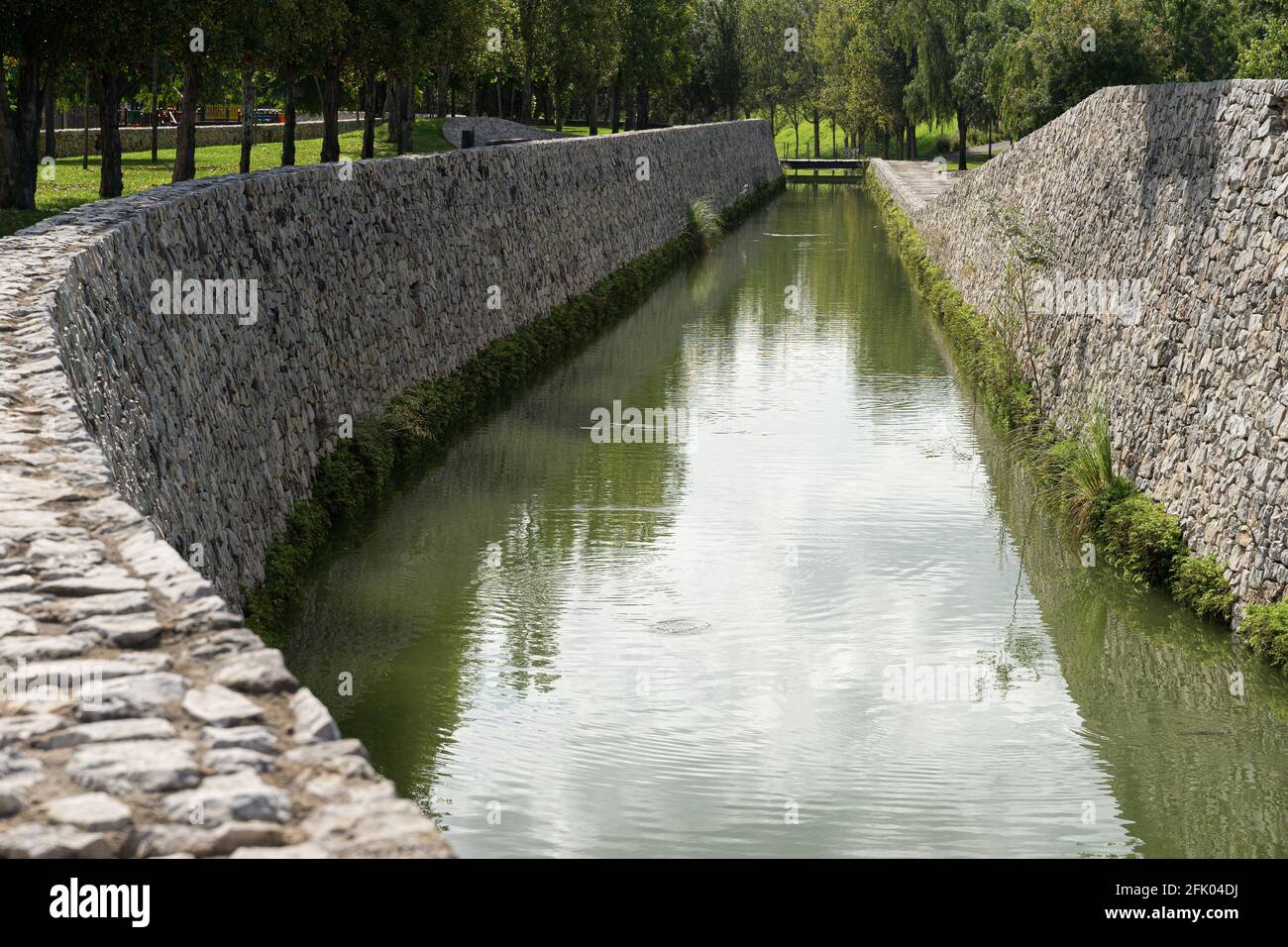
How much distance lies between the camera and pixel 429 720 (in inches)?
410

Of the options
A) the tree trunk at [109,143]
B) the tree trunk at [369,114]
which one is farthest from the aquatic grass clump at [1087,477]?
the tree trunk at [369,114]

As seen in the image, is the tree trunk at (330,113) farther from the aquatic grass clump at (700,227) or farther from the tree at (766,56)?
the tree at (766,56)

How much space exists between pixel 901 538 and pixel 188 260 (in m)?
6.65

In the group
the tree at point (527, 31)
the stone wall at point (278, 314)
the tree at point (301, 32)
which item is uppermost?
the tree at point (527, 31)

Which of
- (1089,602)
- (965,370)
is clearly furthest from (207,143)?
(1089,602)

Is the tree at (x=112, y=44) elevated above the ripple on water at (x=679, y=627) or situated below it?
above

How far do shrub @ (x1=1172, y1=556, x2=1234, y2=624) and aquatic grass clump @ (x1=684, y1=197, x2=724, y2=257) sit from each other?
30367 millimetres

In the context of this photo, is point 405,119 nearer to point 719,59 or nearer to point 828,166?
point 719,59

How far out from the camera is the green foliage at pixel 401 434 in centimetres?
1241

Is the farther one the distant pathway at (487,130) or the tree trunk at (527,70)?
the tree trunk at (527,70)

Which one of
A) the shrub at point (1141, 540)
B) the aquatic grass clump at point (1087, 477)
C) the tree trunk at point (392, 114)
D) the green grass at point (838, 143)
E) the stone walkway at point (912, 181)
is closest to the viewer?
the shrub at point (1141, 540)

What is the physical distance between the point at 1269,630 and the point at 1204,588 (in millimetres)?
1203

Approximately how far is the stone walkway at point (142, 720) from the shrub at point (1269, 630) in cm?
752

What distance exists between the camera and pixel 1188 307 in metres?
13.3
